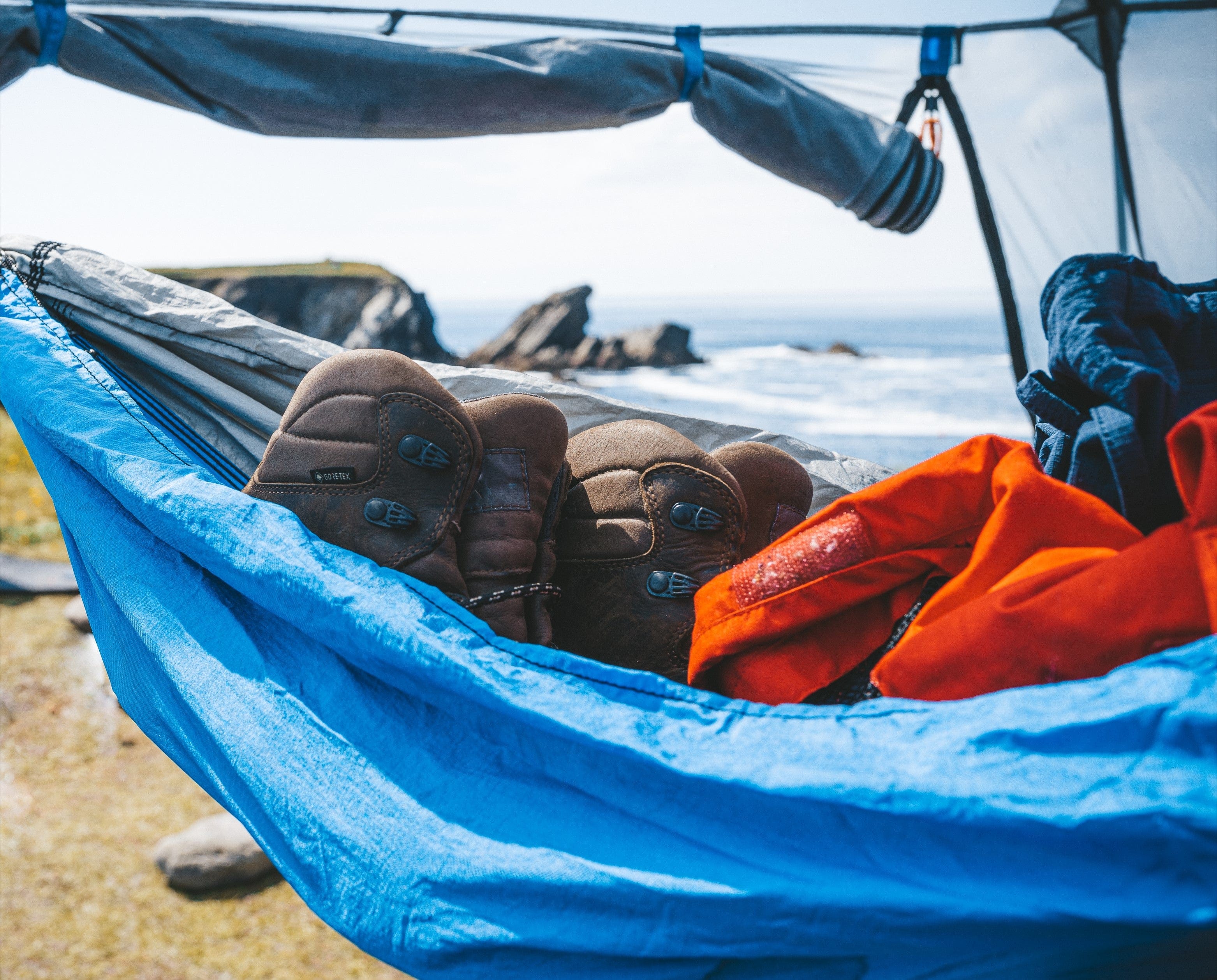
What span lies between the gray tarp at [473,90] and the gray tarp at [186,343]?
1.78 ft

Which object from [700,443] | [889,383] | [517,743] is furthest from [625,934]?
[889,383]

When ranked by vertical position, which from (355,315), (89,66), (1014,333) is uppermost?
(89,66)

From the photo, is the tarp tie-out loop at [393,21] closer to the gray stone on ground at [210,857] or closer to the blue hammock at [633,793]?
the blue hammock at [633,793]

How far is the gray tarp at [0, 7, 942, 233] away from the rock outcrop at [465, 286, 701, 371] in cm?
2487

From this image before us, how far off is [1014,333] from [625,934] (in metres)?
2.28

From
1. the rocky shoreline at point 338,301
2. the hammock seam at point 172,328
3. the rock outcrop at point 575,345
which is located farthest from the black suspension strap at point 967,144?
the rock outcrop at point 575,345

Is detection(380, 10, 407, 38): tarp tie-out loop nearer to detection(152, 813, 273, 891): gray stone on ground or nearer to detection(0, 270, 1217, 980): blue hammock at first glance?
detection(0, 270, 1217, 980): blue hammock

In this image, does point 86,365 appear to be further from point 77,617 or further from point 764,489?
point 77,617

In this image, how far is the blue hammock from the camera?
553 millimetres

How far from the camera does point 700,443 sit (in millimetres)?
1556

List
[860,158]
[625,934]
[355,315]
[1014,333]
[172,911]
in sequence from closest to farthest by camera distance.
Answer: [625,934], [860,158], [1014,333], [172,911], [355,315]

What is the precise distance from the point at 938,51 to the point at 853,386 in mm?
18180

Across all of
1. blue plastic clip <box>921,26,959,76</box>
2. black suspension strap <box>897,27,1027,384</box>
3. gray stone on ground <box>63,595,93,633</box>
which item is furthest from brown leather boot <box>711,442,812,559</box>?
gray stone on ground <box>63,595,93,633</box>

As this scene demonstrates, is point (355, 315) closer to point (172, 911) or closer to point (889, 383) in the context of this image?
point (889, 383)
